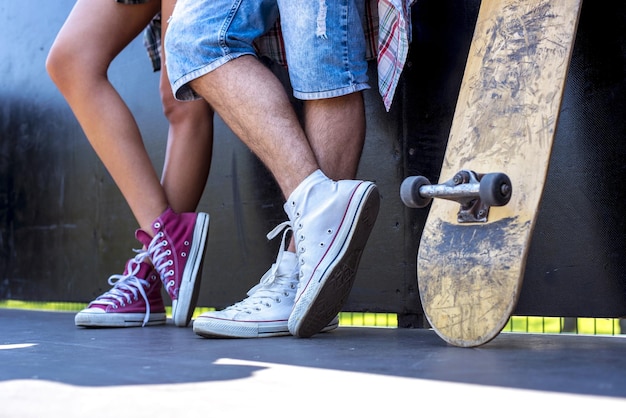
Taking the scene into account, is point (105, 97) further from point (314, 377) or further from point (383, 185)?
point (314, 377)

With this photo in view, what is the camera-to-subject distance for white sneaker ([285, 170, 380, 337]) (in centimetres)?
148

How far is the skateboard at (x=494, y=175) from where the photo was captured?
4.18 feet

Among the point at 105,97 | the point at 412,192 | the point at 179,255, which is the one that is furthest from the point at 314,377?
the point at 105,97

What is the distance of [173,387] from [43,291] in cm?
278

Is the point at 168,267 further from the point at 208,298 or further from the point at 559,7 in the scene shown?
the point at 559,7

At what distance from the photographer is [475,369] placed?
1.02 meters

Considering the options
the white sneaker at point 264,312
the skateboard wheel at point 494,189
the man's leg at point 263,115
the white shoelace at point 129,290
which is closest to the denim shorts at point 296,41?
the man's leg at point 263,115

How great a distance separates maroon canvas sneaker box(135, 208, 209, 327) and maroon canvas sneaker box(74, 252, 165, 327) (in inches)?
3.4

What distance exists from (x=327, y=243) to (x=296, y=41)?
44 centimetres

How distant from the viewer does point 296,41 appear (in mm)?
1621

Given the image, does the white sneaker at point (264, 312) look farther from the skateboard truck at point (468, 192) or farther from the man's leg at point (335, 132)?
the skateboard truck at point (468, 192)

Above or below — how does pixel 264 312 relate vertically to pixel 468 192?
below

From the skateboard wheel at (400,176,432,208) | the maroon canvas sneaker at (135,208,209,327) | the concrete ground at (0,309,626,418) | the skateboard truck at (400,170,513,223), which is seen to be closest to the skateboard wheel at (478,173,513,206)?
the skateboard truck at (400,170,513,223)

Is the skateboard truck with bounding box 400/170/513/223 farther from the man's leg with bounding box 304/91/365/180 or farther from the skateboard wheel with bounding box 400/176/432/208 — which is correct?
the man's leg with bounding box 304/91/365/180
